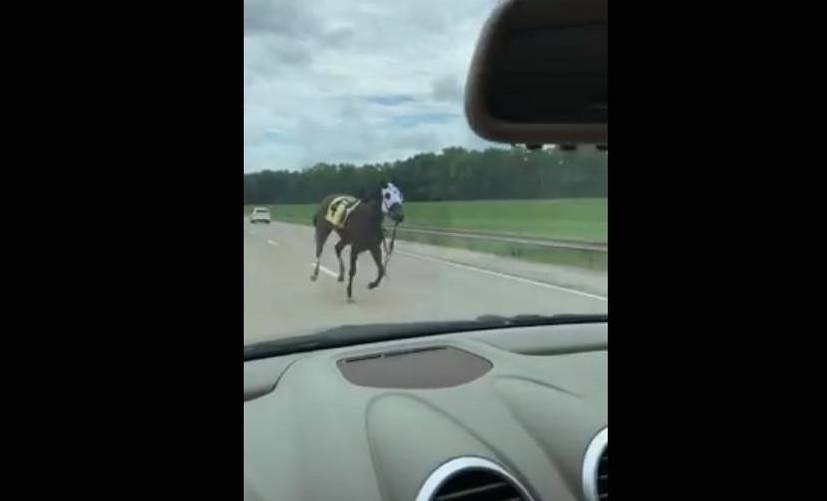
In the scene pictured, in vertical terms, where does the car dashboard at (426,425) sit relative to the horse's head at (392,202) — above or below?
below

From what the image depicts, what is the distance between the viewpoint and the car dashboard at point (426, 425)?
90.5 inches

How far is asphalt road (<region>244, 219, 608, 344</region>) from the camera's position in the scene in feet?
11.8

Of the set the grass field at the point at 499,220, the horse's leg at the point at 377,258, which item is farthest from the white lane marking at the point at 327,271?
the grass field at the point at 499,220

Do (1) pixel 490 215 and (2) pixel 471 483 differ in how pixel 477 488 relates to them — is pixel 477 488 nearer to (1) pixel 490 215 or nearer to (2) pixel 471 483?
(2) pixel 471 483

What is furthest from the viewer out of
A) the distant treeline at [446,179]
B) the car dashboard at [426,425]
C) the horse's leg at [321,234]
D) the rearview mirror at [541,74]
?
the horse's leg at [321,234]

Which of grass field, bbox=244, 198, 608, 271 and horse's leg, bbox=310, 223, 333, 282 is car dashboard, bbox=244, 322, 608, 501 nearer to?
grass field, bbox=244, 198, 608, 271

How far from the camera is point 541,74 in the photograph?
1.48 m

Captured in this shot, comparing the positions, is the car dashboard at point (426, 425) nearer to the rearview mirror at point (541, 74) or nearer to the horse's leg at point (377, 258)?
the rearview mirror at point (541, 74)

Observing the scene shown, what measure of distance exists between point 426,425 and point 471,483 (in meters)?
0.25

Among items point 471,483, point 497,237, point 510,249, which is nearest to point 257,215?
point 471,483
